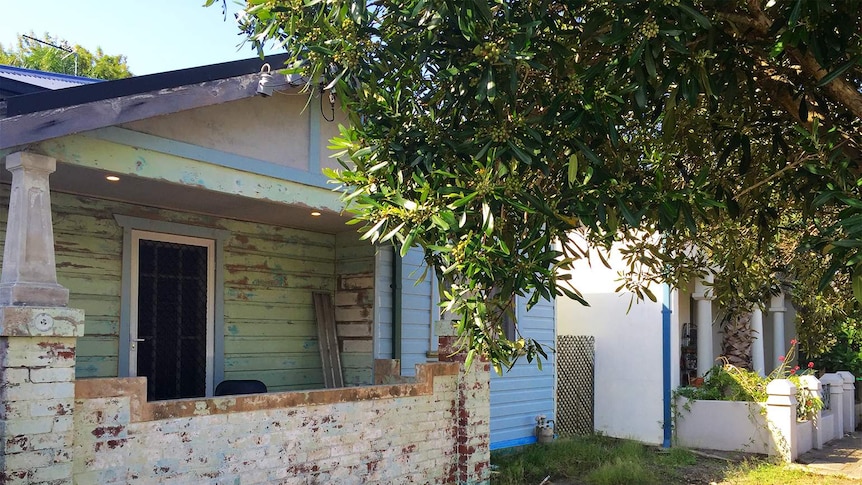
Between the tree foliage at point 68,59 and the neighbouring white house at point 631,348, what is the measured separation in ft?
78.6

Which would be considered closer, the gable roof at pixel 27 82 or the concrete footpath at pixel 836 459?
the gable roof at pixel 27 82

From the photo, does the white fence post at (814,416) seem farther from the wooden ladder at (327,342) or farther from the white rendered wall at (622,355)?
the wooden ladder at (327,342)

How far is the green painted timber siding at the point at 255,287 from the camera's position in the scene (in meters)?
7.31

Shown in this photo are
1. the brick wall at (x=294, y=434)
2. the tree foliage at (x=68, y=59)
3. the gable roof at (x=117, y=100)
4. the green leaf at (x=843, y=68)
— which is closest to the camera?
the green leaf at (x=843, y=68)

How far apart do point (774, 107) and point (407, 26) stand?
2.59m

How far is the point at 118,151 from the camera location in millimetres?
6086

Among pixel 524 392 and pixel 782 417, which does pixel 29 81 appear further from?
pixel 782 417

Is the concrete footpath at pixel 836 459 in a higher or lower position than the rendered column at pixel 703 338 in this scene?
lower

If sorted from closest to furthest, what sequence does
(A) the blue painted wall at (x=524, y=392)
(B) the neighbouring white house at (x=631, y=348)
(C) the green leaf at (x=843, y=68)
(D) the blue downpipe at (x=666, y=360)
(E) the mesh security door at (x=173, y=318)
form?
(C) the green leaf at (x=843, y=68)
(E) the mesh security door at (x=173, y=318)
(A) the blue painted wall at (x=524, y=392)
(D) the blue downpipe at (x=666, y=360)
(B) the neighbouring white house at (x=631, y=348)

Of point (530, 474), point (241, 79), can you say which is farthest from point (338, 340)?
point (241, 79)

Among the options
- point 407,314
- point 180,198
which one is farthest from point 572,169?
point 407,314

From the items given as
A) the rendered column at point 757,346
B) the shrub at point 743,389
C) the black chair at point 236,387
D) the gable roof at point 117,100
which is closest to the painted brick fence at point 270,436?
the black chair at point 236,387

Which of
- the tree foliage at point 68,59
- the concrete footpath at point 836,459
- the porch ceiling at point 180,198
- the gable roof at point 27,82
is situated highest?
the tree foliage at point 68,59

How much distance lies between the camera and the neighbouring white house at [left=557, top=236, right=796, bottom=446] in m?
13.5
